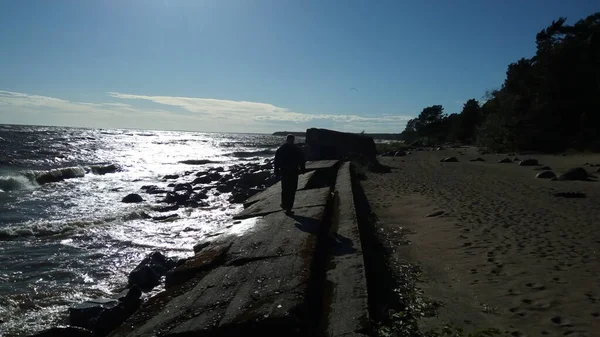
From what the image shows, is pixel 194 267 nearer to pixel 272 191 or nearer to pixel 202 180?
pixel 272 191

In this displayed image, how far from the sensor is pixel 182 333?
11.1 feet

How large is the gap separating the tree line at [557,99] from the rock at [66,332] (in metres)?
28.4

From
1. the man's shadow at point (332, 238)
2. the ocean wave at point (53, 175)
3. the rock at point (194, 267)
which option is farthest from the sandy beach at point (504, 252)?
the ocean wave at point (53, 175)

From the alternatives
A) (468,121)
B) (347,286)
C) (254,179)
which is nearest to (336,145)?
(254,179)

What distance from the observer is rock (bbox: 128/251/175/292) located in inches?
258

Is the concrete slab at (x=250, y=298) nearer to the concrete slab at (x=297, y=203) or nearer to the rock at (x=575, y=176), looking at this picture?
the concrete slab at (x=297, y=203)

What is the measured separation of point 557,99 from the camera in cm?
2955

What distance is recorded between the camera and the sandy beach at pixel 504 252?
13.4ft

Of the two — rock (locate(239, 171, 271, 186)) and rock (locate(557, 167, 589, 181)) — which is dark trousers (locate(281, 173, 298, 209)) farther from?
rock (locate(239, 171, 271, 186))

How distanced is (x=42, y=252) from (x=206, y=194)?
30.4 feet

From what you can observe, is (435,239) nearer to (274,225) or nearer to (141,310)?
(274,225)

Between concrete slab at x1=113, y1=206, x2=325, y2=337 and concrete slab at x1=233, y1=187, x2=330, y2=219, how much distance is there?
2.63 meters

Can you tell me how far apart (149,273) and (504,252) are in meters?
5.55

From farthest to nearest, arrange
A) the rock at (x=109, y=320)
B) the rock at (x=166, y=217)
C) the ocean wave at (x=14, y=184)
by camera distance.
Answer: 1. the ocean wave at (x=14, y=184)
2. the rock at (x=166, y=217)
3. the rock at (x=109, y=320)
